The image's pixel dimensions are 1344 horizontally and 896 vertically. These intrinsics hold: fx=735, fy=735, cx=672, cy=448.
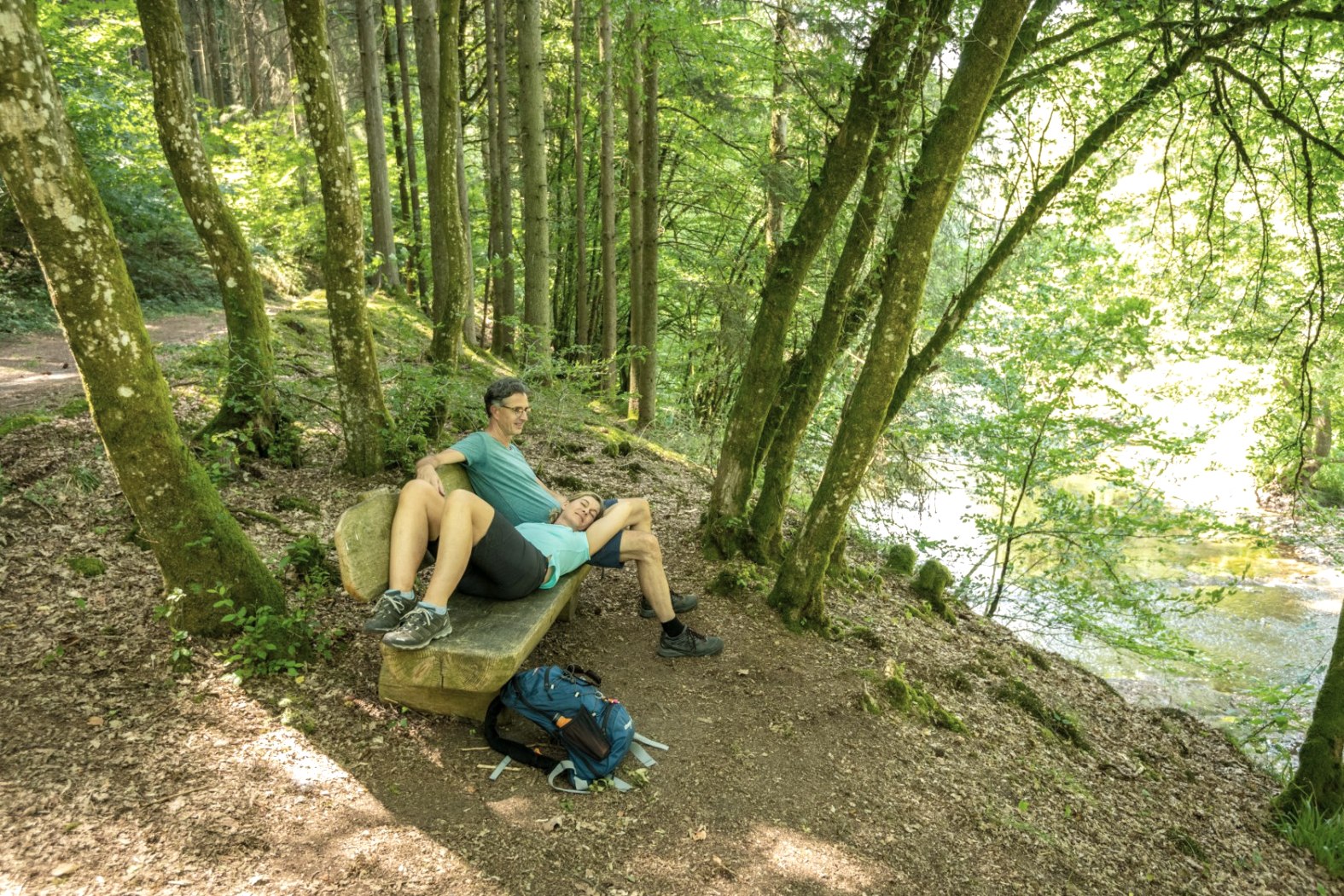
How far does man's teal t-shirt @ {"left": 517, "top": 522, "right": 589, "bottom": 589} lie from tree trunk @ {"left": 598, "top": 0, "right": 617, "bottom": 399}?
5213 mm

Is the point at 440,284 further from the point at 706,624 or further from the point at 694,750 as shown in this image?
the point at 694,750

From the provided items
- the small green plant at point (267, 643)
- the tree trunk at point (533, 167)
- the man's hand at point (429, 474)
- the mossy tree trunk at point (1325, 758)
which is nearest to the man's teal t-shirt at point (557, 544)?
the man's hand at point (429, 474)

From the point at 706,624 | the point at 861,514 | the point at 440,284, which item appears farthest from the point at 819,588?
the point at 440,284

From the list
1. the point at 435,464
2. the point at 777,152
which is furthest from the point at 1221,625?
the point at 435,464

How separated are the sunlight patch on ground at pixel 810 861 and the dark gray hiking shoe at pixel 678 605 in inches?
68.6

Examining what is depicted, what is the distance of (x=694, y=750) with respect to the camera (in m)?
3.70

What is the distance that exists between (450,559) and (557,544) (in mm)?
764

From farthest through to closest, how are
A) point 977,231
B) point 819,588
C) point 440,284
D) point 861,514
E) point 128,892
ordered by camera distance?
point 440,284 < point 861,514 < point 977,231 < point 819,588 < point 128,892

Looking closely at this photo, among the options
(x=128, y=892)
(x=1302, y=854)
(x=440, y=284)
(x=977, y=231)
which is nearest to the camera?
(x=128, y=892)

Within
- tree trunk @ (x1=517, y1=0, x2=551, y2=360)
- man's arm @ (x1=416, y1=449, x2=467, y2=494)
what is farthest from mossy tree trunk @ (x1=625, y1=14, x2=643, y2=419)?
man's arm @ (x1=416, y1=449, x2=467, y2=494)

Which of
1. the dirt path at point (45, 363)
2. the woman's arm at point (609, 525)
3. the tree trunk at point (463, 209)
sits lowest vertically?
the dirt path at point (45, 363)

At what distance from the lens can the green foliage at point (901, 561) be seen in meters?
8.34

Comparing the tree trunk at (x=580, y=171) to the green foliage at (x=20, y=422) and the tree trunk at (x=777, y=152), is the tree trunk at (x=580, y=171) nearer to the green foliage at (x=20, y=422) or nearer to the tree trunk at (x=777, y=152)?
the tree trunk at (x=777, y=152)

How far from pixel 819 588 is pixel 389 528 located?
10.1 ft
